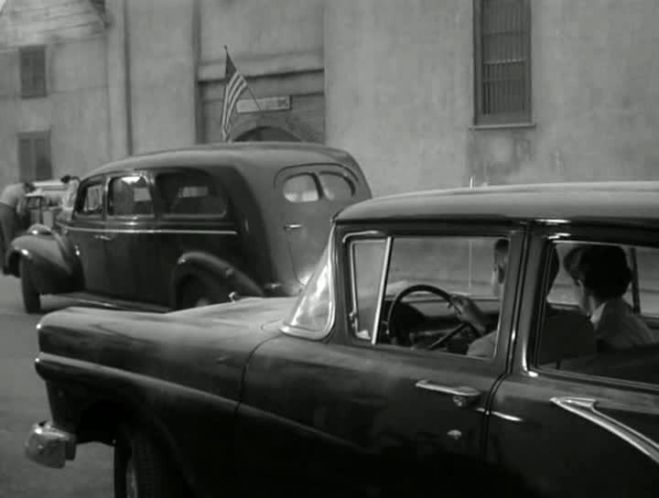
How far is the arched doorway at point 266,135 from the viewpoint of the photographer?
21483mm

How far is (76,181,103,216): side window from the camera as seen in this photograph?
42.4 ft

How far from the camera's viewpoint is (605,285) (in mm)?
3557

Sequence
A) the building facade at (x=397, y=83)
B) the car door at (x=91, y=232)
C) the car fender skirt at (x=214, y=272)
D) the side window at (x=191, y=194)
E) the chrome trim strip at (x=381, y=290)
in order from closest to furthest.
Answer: the chrome trim strip at (x=381, y=290)
the car fender skirt at (x=214, y=272)
the side window at (x=191, y=194)
the car door at (x=91, y=232)
the building facade at (x=397, y=83)

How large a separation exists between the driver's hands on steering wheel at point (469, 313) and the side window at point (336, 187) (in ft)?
25.0

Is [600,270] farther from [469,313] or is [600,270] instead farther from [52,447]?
[52,447]

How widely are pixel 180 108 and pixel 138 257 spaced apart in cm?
1151

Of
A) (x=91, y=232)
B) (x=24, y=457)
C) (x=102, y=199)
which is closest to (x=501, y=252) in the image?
(x=24, y=457)

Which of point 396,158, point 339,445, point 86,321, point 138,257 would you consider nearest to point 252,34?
point 396,158

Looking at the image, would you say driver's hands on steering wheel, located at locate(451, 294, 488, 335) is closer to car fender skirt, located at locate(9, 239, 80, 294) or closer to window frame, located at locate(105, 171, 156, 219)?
window frame, located at locate(105, 171, 156, 219)

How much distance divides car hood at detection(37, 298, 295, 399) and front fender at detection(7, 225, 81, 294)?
7.92m

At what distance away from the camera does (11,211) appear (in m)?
19.2

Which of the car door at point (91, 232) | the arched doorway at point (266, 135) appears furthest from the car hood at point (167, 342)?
the arched doorway at point (266, 135)

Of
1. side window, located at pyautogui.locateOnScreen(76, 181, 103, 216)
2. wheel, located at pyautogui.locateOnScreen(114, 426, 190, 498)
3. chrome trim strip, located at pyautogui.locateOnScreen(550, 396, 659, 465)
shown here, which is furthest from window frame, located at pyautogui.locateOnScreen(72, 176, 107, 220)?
chrome trim strip, located at pyautogui.locateOnScreen(550, 396, 659, 465)

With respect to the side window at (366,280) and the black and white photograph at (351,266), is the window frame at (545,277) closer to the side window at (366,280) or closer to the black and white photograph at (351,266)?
the black and white photograph at (351,266)
